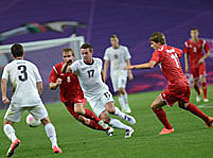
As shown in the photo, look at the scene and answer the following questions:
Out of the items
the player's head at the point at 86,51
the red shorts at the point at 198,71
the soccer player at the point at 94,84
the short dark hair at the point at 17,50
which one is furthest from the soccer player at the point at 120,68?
the short dark hair at the point at 17,50

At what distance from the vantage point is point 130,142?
7344 mm

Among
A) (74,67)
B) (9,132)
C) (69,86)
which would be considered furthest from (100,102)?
(9,132)

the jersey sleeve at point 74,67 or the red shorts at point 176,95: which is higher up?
the jersey sleeve at point 74,67

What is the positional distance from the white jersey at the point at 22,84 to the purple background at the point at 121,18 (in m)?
16.3

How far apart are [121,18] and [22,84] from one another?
774 inches

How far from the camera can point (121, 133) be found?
9055mm

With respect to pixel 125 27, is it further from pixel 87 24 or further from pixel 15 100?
pixel 15 100

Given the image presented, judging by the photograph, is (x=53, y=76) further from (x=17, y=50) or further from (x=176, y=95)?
(x=176, y=95)

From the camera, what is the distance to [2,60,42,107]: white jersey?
7.05 m

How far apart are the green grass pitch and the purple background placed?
13.3m

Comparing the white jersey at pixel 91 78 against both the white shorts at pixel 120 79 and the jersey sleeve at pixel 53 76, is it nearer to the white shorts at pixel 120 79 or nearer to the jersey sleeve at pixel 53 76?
the jersey sleeve at pixel 53 76

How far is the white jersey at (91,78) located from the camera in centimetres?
853

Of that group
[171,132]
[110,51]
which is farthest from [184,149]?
[110,51]

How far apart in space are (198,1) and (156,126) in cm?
1907
